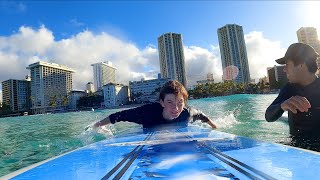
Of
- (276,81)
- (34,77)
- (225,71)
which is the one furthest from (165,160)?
(34,77)

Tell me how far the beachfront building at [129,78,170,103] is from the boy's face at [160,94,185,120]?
114 m

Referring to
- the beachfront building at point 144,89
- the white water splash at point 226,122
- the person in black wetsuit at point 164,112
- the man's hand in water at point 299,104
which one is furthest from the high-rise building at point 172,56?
the man's hand in water at point 299,104

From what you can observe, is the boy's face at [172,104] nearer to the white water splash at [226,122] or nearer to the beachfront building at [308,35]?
the white water splash at [226,122]

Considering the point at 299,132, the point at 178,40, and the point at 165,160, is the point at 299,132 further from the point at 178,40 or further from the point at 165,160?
the point at 178,40

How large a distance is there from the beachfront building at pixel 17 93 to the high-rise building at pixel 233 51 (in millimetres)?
97997

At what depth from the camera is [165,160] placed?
1.94m

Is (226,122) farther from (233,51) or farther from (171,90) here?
(233,51)

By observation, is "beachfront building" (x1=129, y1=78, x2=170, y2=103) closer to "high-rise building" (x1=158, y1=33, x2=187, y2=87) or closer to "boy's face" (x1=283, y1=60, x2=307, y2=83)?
"high-rise building" (x1=158, y1=33, x2=187, y2=87)

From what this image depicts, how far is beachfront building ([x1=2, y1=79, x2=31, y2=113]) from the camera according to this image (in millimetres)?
128625

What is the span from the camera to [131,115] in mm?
4301

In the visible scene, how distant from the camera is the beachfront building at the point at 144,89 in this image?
12012 cm

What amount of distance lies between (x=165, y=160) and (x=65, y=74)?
155618mm

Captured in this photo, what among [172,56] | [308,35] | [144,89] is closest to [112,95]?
[144,89]

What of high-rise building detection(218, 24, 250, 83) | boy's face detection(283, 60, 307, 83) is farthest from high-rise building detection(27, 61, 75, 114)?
boy's face detection(283, 60, 307, 83)
